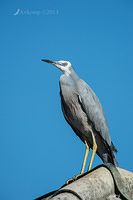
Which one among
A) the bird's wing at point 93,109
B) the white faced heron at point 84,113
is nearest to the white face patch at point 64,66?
the white faced heron at point 84,113

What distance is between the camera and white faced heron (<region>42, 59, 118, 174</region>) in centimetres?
395

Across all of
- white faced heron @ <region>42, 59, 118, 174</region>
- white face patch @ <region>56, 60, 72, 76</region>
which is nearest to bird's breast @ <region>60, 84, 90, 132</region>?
white faced heron @ <region>42, 59, 118, 174</region>

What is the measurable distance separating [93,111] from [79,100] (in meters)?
0.28

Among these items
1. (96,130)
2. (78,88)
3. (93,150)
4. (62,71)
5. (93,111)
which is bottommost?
(93,150)

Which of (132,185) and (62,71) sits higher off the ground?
(62,71)

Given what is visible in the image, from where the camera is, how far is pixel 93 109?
4.04 meters

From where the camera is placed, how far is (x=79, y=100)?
393 centimetres

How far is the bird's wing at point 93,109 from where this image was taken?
3949 millimetres

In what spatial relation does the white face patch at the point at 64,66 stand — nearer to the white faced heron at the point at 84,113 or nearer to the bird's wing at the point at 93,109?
the white faced heron at the point at 84,113

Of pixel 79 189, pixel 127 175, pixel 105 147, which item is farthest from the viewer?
pixel 105 147

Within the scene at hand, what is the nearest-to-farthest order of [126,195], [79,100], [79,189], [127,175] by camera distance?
[79,189] < [126,195] < [127,175] < [79,100]

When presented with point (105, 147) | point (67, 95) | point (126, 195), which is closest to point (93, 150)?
point (105, 147)

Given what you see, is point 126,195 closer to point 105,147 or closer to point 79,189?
point 79,189

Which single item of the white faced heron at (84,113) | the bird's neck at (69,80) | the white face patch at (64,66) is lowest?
the white faced heron at (84,113)
